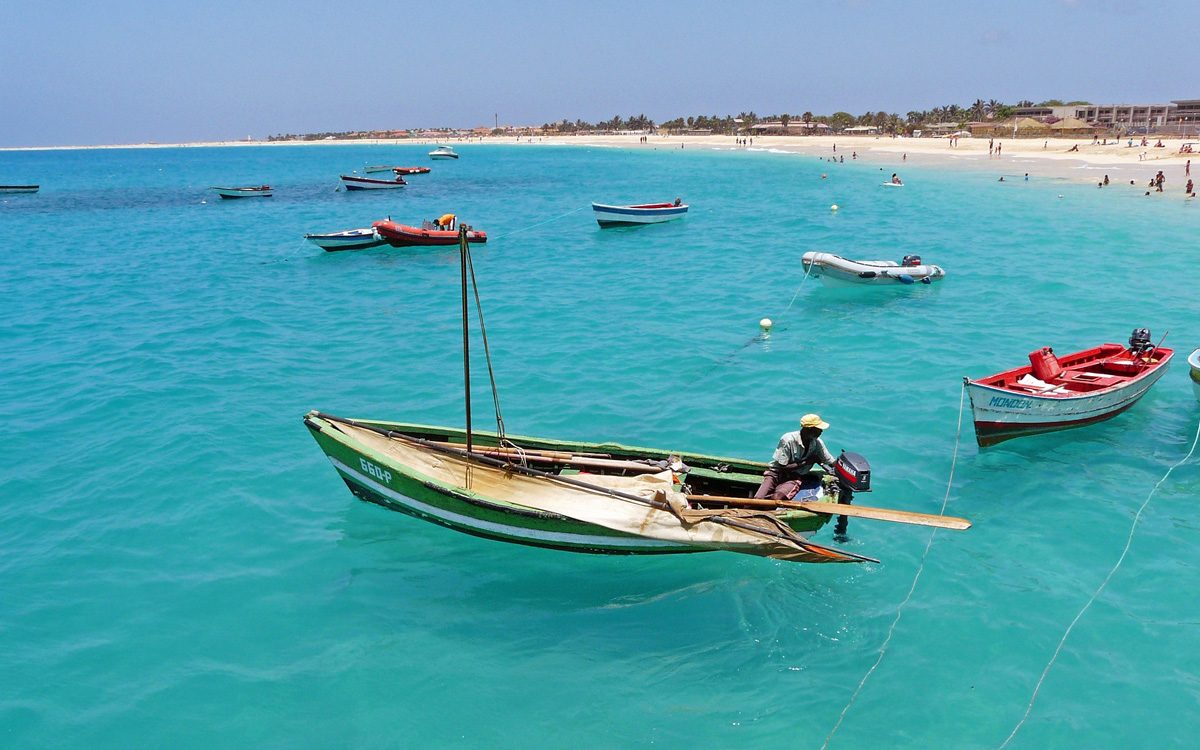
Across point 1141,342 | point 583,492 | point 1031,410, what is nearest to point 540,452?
point 583,492

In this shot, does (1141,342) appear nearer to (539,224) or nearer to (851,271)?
(851,271)

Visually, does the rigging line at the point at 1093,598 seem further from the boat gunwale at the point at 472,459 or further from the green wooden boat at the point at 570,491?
the boat gunwale at the point at 472,459

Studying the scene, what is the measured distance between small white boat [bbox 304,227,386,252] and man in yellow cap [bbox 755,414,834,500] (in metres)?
32.1

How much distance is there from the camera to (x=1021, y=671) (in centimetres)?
931

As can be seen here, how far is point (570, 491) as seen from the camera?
1132 cm

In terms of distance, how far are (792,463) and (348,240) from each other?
3267cm

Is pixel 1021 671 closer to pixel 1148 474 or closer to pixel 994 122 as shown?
pixel 1148 474

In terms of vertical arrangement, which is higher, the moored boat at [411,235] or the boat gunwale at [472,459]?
the moored boat at [411,235]

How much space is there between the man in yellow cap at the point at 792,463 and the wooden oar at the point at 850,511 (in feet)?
1.46

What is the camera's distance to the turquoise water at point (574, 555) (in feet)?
29.3

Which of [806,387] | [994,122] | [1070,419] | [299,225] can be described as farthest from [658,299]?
[994,122]

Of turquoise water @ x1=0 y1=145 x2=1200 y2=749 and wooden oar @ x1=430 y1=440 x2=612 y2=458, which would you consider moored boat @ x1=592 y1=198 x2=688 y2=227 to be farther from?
wooden oar @ x1=430 y1=440 x2=612 y2=458

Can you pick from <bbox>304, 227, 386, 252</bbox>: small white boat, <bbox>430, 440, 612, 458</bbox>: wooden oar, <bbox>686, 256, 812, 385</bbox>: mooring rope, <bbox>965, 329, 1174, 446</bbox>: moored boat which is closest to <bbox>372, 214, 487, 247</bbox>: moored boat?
<bbox>304, 227, 386, 252</bbox>: small white boat

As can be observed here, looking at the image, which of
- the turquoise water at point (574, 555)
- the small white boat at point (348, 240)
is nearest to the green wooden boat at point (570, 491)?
the turquoise water at point (574, 555)
